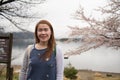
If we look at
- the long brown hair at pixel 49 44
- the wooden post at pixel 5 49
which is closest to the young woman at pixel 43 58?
the long brown hair at pixel 49 44

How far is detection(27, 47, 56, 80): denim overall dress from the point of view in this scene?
9.40 feet

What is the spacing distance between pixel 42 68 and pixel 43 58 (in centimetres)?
9

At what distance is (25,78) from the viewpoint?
295 centimetres

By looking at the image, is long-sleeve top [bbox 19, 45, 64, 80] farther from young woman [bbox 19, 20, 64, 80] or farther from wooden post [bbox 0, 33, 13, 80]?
wooden post [bbox 0, 33, 13, 80]

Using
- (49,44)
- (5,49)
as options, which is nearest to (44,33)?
(49,44)

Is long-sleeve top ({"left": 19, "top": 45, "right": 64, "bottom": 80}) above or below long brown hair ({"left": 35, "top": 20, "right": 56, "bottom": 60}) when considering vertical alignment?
below

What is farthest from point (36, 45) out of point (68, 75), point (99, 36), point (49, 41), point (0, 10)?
point (68, 75)

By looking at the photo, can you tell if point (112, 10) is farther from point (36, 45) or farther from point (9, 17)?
point (36, 45)

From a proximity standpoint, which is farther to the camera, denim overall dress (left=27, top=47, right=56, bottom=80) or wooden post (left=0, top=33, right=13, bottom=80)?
wooden post (left=0, top=33, right=13, bottom=80)

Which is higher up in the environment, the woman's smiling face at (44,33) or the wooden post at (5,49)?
the woman's smiling face at (44,33)

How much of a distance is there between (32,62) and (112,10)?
11077mm

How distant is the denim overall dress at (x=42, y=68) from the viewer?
9.40ft

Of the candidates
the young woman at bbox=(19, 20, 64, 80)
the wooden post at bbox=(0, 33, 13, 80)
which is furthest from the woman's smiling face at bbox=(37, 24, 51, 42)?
the wooden post at bbox=(0, 33, 13, 80)

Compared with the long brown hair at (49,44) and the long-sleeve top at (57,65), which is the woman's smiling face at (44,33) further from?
the long-sleeve top at (57,65)
